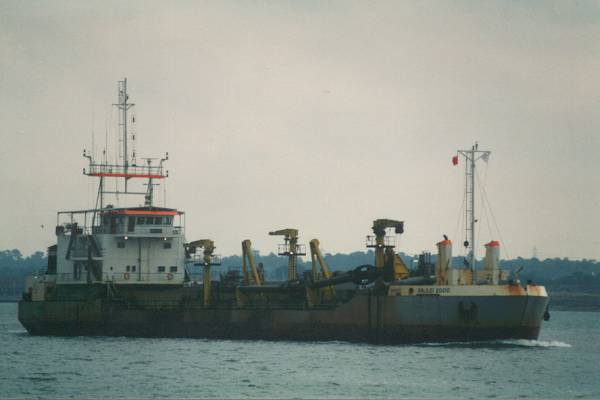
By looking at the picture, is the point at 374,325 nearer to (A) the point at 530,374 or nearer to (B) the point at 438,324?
(B) the point at 438,324

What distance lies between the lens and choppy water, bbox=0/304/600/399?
43500mm

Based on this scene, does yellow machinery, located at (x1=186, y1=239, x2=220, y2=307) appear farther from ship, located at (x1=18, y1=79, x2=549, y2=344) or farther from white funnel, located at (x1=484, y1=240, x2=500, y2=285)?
white funnel, located at (x1=484, y1=240, x2=500, y2=285)

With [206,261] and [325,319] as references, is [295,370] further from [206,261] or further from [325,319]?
[206,261]

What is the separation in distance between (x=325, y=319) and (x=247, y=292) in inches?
253

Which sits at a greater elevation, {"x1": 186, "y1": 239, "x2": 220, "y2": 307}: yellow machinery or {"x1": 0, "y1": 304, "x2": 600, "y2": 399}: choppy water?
{"x1": 186, "y1": 239, "x2": 220, "y2": 307}: yellow machinery

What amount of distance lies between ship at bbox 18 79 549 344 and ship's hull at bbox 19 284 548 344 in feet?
0.19

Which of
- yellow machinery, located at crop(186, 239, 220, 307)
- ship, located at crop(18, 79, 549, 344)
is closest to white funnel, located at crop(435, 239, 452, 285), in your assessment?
ship, located at crop(18, 79, 549, 344)

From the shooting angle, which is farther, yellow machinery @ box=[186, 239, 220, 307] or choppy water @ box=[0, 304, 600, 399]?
yellow machinery @ box=[186, 239, 220, 307]

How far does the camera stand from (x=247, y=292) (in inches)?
2517

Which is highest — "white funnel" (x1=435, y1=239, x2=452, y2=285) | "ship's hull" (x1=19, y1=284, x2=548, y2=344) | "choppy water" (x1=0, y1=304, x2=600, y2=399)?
"white funnel" (x1=435, y1=239, x2=452, y2=285)

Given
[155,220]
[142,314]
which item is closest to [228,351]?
[142,314]

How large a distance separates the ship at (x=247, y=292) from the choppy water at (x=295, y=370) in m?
1.25

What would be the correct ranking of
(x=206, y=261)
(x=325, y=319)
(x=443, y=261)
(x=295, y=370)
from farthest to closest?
(x=206, y=261)
(x=325, y=319)
(x=443, y=261)
(x=295, y=370)

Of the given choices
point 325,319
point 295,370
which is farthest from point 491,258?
point 295,370
